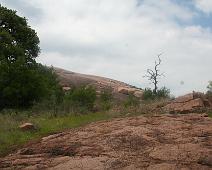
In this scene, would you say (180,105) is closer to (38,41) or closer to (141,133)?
(141,133)

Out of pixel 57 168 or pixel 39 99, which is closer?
pixel 57 168

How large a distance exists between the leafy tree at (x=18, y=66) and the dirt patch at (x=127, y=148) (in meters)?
17.3

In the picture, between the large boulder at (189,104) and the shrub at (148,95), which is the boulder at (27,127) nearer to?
the large boulder at (189,104)

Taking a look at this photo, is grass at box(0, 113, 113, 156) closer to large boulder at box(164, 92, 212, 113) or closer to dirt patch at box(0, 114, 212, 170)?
dirt patch at box(0, 114, 212, 170)

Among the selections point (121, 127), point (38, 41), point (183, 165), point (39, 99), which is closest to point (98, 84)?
point (38, 41)

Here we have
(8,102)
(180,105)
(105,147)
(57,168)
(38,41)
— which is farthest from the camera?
(38,41)

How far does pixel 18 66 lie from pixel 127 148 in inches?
817

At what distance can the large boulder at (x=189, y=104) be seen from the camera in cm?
1827

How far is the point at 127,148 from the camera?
11.2m

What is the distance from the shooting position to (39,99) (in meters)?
31.6

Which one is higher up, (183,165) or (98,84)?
(98,84)

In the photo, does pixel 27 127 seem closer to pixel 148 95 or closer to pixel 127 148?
pixel 127 148

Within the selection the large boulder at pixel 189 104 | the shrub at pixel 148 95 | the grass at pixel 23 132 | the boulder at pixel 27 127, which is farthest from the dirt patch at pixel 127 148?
the shrub at pixel 148 95

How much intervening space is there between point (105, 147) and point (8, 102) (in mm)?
20783
